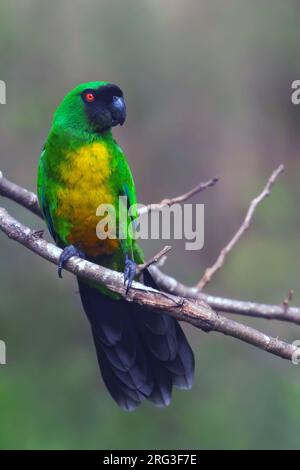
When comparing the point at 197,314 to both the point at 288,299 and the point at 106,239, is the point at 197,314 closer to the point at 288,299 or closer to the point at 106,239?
the point at 288,299

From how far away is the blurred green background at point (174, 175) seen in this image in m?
5.80

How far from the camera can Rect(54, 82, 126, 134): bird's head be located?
4141mm

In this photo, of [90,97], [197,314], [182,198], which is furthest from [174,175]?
[197,314]

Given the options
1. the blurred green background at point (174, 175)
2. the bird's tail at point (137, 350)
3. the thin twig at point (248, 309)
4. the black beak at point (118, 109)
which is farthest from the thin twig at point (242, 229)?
the blurred green background at point (174, 175)

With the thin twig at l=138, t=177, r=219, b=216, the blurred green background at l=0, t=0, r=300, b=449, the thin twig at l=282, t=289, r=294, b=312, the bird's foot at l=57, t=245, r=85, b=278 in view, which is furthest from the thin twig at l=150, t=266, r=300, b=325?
the blurred green background at l=0, t=0, r=300, b=449

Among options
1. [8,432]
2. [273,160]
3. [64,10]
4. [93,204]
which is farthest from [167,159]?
[93,204]

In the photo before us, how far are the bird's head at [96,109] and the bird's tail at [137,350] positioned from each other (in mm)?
848

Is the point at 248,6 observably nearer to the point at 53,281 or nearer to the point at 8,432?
the point at 53,281

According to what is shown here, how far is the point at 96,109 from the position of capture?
4.14 metres

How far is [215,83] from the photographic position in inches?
313

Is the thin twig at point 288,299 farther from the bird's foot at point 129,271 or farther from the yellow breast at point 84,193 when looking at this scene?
the yellow breast at point 84,193

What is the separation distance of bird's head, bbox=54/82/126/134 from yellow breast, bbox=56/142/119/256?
0.49 feet

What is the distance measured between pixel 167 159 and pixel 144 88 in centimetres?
71

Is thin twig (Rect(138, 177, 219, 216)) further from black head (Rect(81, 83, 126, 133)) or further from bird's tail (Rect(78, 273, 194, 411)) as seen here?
black head (Rect(81, 83, 126, 133))
